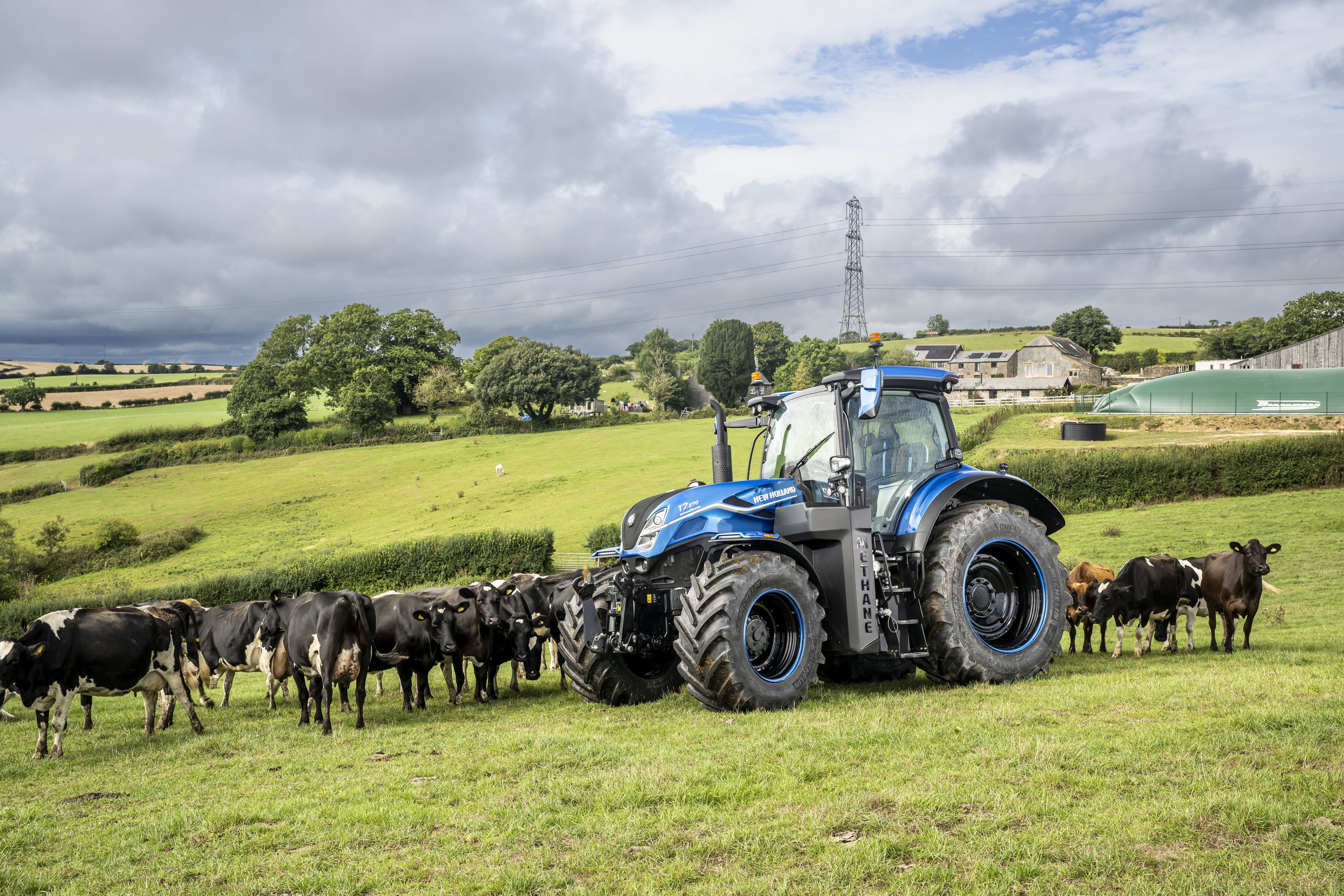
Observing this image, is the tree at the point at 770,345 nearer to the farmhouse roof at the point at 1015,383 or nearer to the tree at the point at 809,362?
the tree at the point at 809,362

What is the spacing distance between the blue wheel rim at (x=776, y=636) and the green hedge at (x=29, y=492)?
2523 inches

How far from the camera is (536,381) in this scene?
232ft

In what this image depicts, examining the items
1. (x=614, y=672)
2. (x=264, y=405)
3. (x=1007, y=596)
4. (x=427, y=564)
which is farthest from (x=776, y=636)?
(x=264, y=405)

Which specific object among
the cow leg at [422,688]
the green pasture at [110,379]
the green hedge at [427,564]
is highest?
the green pasture at [110,379]

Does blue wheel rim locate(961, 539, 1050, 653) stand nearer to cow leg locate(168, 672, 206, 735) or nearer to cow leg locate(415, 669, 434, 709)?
cow leg locate(415, 669, 434, 709)

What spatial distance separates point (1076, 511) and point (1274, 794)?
29.5 m

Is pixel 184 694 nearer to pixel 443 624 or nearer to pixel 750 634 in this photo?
pixel 443 624

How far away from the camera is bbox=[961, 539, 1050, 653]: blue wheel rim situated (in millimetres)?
9773

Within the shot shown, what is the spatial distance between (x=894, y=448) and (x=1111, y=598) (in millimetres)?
5533

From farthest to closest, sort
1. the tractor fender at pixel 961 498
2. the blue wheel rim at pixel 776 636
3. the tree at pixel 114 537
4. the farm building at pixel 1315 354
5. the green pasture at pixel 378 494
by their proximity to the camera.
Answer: the farm building at pixel 1315 354 < the tree at pixel 114 537 < the green pasture at pixel 378 494 < the tractor fender at pixel 961 498 < the blue wheel rim at pixel 776 636

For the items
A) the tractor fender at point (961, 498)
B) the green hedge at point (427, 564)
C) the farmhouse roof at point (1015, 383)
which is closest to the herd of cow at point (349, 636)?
the tractor fender at point (961, 498)

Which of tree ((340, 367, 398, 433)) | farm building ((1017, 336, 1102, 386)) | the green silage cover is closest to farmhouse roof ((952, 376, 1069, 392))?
farm building ((1017, 336, 1102, 386))

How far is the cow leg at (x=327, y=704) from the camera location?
31.6 ft

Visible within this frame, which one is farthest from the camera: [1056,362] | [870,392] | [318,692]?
[1056,362]
